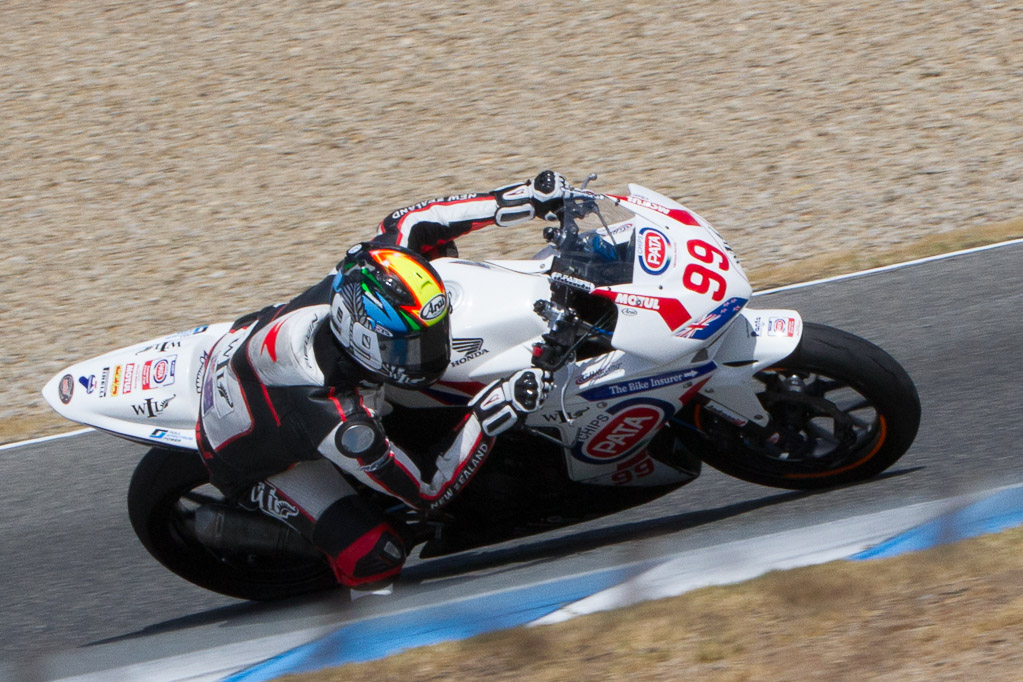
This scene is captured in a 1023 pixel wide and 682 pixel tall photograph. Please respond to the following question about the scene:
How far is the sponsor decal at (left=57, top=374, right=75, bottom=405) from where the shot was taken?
4.49 metres

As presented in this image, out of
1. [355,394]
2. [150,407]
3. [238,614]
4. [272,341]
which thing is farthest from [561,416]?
[238,614]

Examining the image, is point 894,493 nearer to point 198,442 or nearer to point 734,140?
point 198,442

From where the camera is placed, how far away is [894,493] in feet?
14.7

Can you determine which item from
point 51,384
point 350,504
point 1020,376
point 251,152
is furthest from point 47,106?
point 1020,376

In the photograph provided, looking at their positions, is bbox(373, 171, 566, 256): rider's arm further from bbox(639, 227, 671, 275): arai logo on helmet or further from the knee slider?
the knee slider

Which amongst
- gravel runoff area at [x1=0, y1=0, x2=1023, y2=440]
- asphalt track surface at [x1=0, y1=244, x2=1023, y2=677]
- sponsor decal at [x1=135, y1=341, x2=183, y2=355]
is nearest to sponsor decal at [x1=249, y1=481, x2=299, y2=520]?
asphalt track surface at [x1=0, y1=244, x2=1023, y2=677]

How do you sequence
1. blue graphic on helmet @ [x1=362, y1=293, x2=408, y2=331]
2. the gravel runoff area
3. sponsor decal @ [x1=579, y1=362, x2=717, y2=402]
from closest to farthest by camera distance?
blue graphic on helmet @ [x1=362, y1=293, x2=408, y2=331]
sponsor decal @ [x1=579, y1=362, x2=717, y2=402]
the gravel runoff area

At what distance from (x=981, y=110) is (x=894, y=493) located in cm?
542

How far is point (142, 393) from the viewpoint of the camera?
445 centimetres

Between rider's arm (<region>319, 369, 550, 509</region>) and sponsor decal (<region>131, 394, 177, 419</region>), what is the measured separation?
85cm

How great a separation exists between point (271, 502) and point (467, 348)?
97 centimetres

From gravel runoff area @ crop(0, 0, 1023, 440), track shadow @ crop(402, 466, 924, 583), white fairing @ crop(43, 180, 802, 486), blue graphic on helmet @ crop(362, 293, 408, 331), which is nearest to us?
blue graphic on helmet @ crop(362, 293, 408, 331)

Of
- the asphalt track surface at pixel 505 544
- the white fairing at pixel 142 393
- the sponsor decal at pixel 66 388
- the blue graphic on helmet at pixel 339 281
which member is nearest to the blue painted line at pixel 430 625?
the asphalt track surface at pixel 505 544

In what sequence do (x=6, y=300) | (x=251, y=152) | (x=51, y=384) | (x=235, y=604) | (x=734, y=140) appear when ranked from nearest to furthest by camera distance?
(x=51, y=384) → (x=235, y=604) → (x=6, y=300) → (x=734, y=140) → (x=251, y=152)
